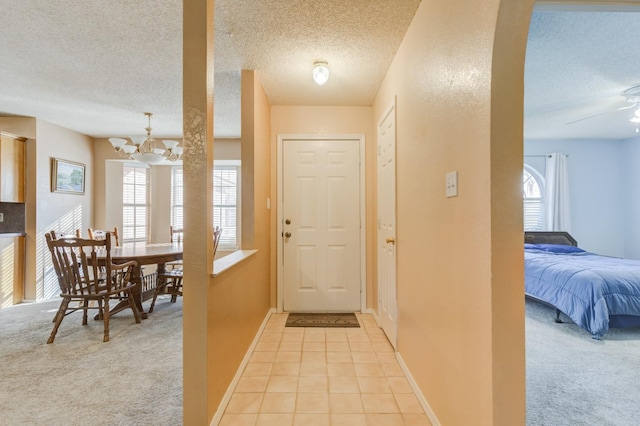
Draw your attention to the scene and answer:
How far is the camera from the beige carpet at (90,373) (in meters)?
1.72

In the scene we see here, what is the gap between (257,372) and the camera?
85.2 inches

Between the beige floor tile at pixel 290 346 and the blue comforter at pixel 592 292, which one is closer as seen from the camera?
the beige floor tile at pixel 290 346

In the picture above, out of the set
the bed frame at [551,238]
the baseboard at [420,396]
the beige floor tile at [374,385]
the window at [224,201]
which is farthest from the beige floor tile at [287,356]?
the bed frame at [551,238]

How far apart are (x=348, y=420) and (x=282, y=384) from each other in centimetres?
54

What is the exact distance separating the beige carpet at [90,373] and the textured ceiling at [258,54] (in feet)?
8.12

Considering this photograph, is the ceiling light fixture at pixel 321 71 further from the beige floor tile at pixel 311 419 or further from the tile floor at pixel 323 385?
the beige floor tile at pixel 311 419

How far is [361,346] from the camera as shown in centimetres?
261

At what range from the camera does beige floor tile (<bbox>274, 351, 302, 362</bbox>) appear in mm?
2348

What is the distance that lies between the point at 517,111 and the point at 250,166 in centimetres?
214

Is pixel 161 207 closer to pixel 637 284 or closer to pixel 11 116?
pixel 11 116

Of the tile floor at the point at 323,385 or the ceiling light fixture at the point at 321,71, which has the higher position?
the ceiling light fixture at the point at 321,71

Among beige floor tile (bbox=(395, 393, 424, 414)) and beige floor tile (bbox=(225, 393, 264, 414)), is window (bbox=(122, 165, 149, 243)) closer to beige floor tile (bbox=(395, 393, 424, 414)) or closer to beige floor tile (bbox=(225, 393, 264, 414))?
beige floor tile (bbox=(225, 393, 264, 414))

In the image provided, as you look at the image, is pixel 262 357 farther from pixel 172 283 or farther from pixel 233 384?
pixel 172 283

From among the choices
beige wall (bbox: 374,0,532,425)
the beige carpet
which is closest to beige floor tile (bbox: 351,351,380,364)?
beige wall (bbox: 374,0,532,425)
